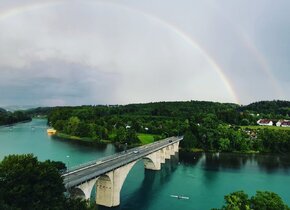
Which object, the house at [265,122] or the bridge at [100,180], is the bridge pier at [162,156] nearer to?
the bridge at [100,180]

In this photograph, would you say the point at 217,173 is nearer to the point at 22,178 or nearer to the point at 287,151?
the point at 287,151

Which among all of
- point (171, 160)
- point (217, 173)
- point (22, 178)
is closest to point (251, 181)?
point (217, 173)

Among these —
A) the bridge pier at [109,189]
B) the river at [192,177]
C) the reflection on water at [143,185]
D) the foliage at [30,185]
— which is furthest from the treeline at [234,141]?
the foliage at [30,185]

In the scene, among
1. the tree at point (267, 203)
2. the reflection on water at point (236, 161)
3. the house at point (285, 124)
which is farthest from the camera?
the house at point (285, 124)

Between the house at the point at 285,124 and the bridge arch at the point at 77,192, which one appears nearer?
the bridge arch at the point at 77,192

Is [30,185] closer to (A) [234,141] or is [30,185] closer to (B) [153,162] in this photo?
(B) [153,162]

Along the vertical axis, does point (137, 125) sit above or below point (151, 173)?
above

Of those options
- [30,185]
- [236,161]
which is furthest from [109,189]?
[236,161]

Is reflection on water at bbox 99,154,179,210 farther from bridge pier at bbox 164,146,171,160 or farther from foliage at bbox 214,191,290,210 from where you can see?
foliage at bbox 214,191,290,210
